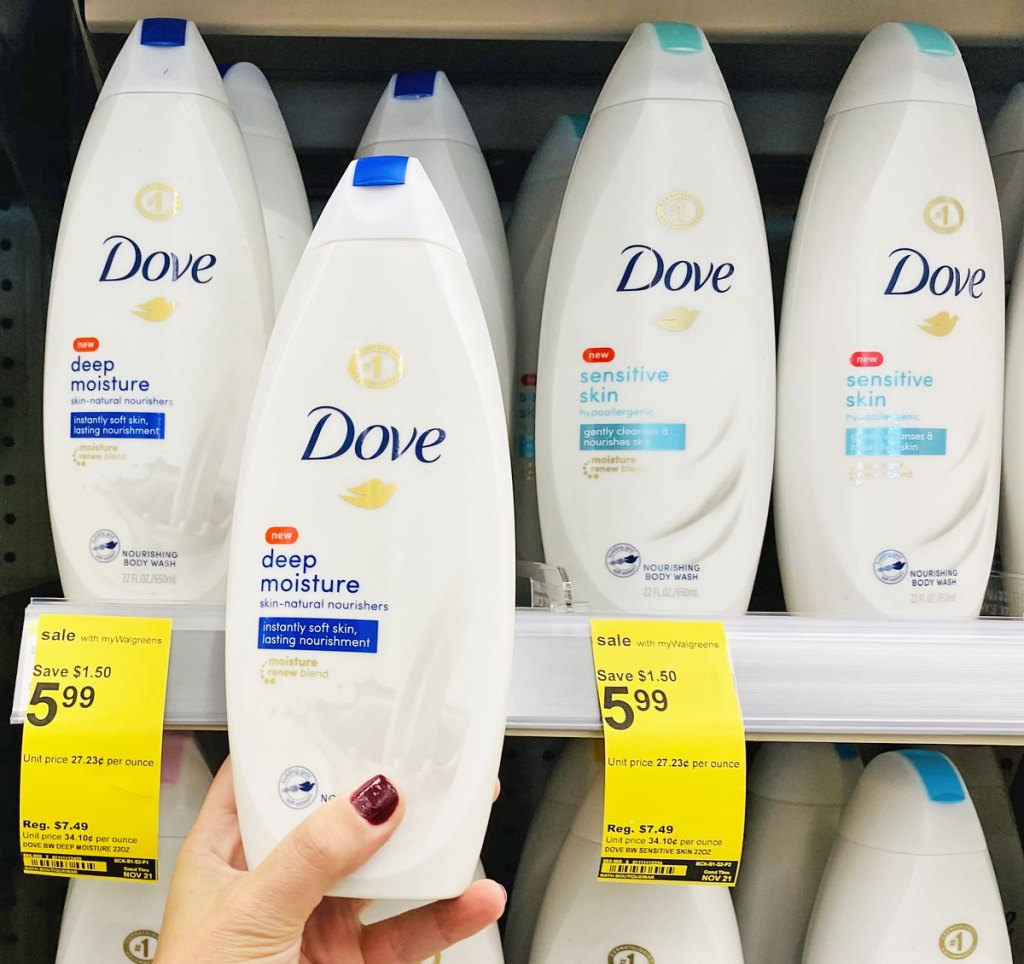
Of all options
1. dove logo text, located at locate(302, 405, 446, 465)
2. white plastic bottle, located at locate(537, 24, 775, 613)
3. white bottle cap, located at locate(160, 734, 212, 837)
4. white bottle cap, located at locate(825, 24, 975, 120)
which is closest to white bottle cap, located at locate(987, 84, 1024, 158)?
white bottle cap, located at locate(825, 24, 975, 120)

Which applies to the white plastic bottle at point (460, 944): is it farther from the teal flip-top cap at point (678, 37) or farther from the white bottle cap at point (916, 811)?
the teal flip-top cap at point (678, 37)

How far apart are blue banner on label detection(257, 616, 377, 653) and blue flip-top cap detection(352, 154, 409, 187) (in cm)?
27

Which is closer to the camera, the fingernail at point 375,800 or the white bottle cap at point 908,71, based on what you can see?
the fingernail at point 375,800

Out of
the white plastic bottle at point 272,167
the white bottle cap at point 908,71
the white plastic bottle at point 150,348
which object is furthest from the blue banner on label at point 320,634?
the white bottle cap at point 908,71

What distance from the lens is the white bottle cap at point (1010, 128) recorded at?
2.85 ft

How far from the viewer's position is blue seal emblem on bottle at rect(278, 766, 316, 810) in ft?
1.94

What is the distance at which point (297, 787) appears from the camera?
0.59 metres

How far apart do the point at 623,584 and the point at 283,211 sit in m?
0.42

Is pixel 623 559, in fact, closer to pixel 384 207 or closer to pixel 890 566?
pixel 890 566

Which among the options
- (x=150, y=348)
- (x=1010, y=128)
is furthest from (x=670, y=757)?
(x=1010, y=128)

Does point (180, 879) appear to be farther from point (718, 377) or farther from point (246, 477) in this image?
point (718, 377)

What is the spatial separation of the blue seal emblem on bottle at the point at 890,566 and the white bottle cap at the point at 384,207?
1.29ft

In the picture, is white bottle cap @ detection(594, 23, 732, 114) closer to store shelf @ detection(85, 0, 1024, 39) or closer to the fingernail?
store shelf @ detection(85, 0, 1024, 39)

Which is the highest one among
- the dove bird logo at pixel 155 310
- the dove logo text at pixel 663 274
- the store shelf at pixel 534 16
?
the store shelf at pixel 534 16
